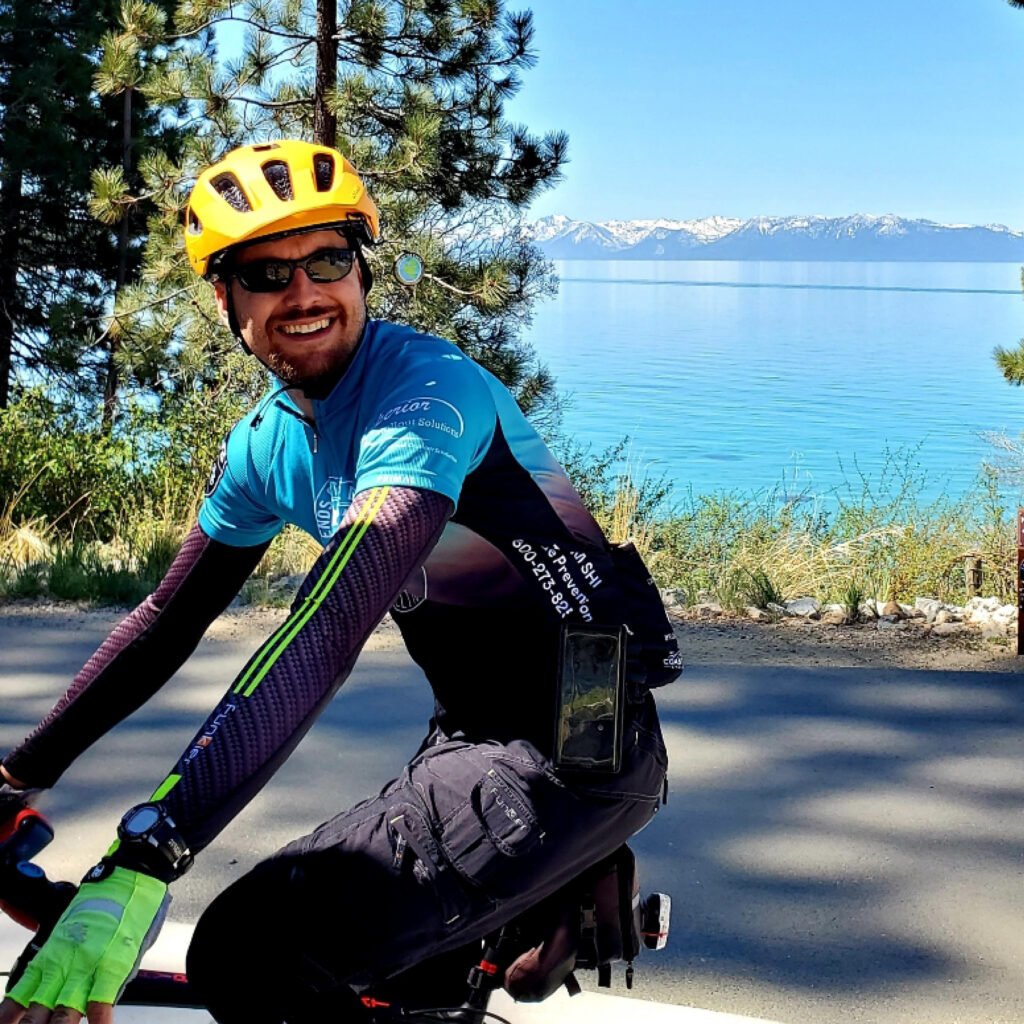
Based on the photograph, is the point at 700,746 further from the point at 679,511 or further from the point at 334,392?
the point at 679,511

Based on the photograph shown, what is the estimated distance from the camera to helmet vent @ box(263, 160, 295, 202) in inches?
91.7

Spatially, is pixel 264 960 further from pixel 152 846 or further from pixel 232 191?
pixel 232 191

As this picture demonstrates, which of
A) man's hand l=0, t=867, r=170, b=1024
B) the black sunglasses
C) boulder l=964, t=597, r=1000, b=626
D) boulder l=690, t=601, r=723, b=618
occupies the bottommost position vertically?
boulder l=690, t=601, r=723, b=618

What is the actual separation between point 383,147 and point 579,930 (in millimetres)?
15047

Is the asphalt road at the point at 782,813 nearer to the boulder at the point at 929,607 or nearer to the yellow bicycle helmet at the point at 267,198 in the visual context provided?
the boulder at the point at 929,607

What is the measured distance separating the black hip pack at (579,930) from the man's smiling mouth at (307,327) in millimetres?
1018

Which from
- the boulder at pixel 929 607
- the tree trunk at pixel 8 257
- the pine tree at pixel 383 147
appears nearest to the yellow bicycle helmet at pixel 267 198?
the boulder at pixel 929 607

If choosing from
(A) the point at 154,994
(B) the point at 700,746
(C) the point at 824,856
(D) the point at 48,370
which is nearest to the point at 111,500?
(B) the point at 700,746

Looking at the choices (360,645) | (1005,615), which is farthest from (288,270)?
(1005,615)

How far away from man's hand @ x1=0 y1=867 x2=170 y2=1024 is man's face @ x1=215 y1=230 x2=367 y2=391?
1030 millimetres

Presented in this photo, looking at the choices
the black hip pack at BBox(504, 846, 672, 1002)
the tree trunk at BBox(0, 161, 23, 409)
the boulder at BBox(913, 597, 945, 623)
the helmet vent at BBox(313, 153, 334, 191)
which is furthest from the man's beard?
the tree trunk at BBox(0, 161, 23, 409)

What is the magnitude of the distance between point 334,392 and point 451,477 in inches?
14.5

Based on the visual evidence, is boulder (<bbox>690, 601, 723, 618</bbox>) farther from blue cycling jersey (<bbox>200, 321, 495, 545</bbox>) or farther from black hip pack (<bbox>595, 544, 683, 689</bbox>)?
black hip pack (<bbox>595, 544, 683, 689</bbox>)

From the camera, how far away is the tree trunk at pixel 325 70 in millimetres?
15555
